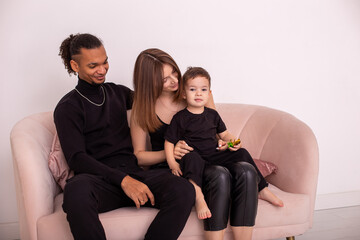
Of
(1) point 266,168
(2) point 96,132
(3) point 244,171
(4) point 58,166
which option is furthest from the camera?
(1) point 266,168

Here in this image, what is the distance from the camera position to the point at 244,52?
2797 millimetres

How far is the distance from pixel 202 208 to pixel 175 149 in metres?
0.38

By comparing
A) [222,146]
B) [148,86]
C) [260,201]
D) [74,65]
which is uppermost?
[74,65]

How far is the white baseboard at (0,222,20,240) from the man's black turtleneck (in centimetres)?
101

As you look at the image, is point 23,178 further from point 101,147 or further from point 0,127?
point 0,127

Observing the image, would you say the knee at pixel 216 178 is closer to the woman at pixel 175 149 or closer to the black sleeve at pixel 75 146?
the woman at pixel 175 149

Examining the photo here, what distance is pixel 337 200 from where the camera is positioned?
10.0 feet

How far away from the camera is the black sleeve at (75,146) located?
169cm

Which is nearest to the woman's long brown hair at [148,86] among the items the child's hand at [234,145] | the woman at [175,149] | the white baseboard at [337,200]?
the woman at [175,149]

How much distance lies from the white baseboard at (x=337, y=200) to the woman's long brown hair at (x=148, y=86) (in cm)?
177

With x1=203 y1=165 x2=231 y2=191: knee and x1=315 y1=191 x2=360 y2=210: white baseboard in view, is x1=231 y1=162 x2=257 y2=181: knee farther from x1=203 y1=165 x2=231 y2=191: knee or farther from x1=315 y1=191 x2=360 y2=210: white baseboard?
x1=315 y1=191 x2=360 y2=210: white baseboard

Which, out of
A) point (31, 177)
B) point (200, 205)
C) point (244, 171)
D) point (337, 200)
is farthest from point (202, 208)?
point (337, 200)

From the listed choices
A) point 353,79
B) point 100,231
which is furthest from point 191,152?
point 353,79

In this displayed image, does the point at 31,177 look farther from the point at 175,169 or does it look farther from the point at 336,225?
the point at 336,225
